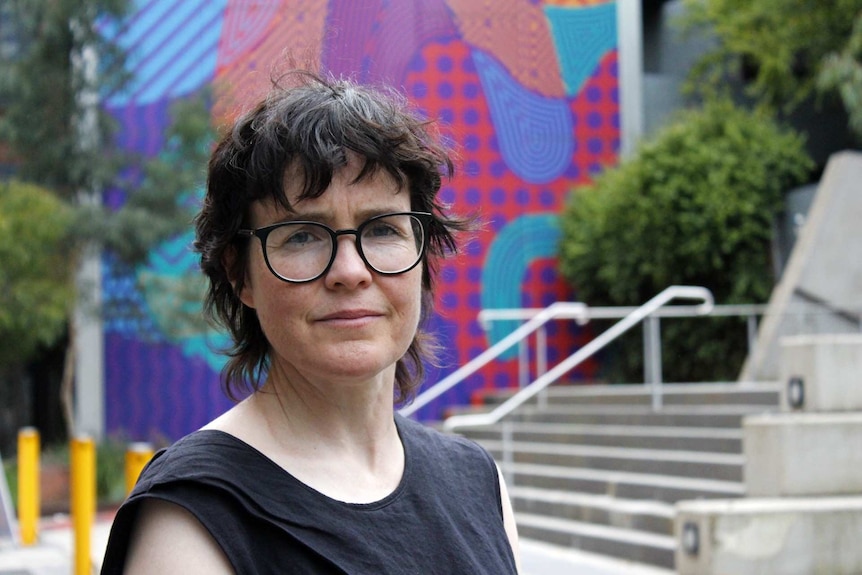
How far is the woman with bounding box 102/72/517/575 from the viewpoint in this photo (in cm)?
150

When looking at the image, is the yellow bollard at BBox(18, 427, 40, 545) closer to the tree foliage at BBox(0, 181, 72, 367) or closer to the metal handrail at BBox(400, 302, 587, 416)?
the tree foliage at BBox(0, 181, 72, 367)

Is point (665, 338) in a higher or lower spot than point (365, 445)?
lower

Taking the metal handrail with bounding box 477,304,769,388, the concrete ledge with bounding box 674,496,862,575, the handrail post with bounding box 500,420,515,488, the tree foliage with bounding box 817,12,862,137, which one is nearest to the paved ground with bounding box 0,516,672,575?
the concrete ledge with bounding box 674,496,862,575

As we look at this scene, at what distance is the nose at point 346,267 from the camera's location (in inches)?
62.4

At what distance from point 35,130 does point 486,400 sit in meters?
6.15

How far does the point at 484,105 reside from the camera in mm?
15422

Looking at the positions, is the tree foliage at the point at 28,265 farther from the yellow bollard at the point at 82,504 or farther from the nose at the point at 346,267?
the nose at the point at 346,267

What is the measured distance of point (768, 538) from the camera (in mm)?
6180

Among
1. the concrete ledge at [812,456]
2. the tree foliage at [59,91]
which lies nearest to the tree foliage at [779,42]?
the concrete ledge at [812,456]

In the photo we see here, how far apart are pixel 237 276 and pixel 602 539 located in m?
7.07

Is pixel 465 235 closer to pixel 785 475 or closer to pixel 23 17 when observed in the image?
pixel 785 475

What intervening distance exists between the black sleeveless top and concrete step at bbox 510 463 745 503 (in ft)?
22.0

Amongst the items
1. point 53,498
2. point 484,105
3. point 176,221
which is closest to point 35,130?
point 176,221

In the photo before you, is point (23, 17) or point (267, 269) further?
point (23, 17)
